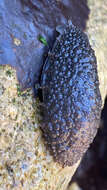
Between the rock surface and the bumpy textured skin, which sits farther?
the bumpy textured skin

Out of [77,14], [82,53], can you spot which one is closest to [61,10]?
[77,14]

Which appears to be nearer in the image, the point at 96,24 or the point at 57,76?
the point at 57,76

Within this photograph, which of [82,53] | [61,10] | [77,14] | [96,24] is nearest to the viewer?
[82,53]

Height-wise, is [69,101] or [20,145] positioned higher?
[69,101]

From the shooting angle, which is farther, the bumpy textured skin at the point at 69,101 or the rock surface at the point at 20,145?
the bumpy textured skin at the point at 69,101

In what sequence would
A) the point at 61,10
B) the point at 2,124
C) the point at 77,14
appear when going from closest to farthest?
1. the point at 2,124
2. the point at 61,10
3. the point at 77,14

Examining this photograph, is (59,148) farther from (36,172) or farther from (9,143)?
(9,143)

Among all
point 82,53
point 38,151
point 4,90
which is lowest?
point 38,151

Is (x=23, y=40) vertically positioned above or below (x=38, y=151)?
above
